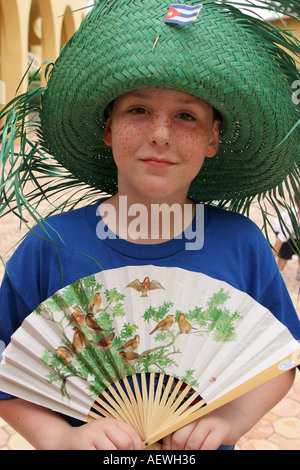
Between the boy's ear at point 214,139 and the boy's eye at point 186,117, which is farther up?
the boy's eye at point 186,117

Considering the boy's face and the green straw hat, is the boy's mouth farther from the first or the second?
the green straw hat

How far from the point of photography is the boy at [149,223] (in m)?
1.13

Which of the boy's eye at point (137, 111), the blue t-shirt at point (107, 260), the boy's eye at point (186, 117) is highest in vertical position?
the boy's eye at point (137, 111)

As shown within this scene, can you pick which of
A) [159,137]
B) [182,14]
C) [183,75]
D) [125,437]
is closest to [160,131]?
[159,137]

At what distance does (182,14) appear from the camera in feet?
3.69

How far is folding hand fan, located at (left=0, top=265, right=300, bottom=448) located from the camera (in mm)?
1161

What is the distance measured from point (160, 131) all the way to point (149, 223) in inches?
11.1

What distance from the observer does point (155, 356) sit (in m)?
1.20

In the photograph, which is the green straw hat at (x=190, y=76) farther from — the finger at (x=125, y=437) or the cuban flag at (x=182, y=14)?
the finger at (x=125, y=437)

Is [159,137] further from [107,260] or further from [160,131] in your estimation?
[107,260]

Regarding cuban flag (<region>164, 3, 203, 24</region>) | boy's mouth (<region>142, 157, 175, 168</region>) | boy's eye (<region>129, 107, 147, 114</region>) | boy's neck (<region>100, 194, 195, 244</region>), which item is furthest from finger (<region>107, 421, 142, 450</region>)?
cuban flag (<region>164, 3, 203, 24</region>)

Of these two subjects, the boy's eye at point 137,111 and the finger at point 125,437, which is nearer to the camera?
the finger at point 125,437

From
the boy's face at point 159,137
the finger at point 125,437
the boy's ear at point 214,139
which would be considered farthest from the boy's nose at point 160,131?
the finger at point 125,437
